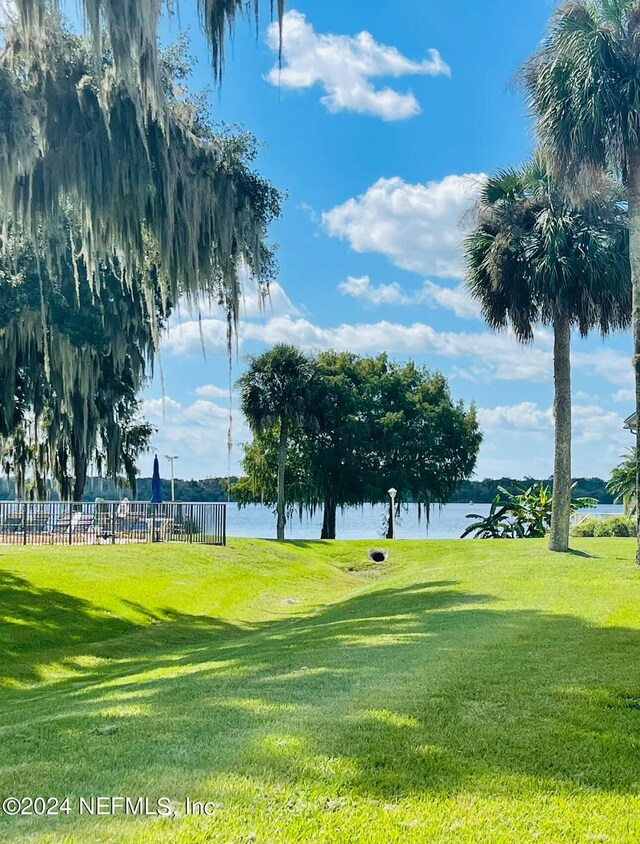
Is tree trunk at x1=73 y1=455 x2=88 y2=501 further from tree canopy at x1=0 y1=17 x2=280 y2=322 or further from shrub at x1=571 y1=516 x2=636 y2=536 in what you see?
shrub at x1=571 y1=516 x2=636 y2=536

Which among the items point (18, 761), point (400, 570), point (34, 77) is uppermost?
point (34, 77)

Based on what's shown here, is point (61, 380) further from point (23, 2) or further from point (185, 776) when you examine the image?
point (185, 776)

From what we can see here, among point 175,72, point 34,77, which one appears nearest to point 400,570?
point 175,72

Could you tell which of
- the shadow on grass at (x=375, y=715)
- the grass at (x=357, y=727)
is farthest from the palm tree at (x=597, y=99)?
the shadow on grass at (x=375, y=715)

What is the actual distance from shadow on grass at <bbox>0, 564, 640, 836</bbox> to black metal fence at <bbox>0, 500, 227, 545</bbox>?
11.7 m

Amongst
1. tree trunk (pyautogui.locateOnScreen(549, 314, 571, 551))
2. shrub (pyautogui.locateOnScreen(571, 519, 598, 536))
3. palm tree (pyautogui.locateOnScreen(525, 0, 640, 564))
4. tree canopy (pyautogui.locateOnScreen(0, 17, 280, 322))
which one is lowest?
shrub (pyautogui.locateOnScreen(571, 519, 598, 536))

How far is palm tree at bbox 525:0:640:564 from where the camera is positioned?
12.8 m

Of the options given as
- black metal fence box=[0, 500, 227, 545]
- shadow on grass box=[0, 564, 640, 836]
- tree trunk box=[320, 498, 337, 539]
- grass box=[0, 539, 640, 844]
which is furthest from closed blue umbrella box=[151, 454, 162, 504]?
shadow on grass box=[0, 564, 640, 836]

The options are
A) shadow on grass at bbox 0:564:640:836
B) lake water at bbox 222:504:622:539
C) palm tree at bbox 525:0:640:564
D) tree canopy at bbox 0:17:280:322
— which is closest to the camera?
shadow on grass at bbox 0:564:640:836

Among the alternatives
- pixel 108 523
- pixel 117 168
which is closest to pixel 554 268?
pixel 117 168

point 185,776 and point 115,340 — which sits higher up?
point 115,340

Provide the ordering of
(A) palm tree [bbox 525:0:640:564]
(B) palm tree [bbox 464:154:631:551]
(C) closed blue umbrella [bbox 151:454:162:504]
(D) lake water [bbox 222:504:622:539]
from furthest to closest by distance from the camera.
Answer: (D) lake water [bbox 222:504:622:539], (C) closed blue umbrella [bbox 151:454:162:504], (B) palm tree [bbox 464:154:631:551], (A) palm tree [bbox 525:0:640:564]

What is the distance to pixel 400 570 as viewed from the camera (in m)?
20.8

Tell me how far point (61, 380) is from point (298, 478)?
63.9ft
